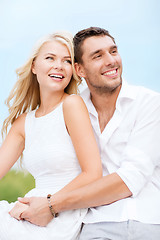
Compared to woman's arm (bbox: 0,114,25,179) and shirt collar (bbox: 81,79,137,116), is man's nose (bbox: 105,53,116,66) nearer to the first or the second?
shirt collar (bbox: 81,79,137,116)

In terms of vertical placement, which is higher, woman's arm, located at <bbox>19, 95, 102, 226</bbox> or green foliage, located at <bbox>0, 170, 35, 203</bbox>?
woman's arm, located at <bbox>19, 95, 102, 226</bbox>

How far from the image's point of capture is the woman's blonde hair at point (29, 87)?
2.35 metres

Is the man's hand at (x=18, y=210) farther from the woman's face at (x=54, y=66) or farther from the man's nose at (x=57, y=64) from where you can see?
the man's nose at (x=57, y=64)

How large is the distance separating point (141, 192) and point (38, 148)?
0.68m

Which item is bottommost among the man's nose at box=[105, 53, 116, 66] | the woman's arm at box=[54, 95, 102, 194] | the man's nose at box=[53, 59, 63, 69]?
the woman's arm at box=[54, 95, 102, 194]

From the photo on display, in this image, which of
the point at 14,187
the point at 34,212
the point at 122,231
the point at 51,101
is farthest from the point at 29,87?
the point at 14,187

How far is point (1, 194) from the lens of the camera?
7449 millimetres

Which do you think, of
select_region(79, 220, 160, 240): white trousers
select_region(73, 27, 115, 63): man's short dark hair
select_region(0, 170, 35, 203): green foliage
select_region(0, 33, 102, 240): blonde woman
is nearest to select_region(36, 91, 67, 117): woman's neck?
select_region(0, 33, 102, 240): blonde woman

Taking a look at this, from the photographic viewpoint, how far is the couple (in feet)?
6.23

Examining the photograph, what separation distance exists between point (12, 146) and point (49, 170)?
465mm

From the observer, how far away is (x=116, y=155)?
84.4 inches

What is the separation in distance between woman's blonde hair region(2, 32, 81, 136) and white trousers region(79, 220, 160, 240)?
3.26ft

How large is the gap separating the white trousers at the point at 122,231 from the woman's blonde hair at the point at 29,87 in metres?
0.99

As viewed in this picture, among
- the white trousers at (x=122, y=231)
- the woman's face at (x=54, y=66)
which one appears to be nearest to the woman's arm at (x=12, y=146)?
the woman's face at (x=54, y=66)
